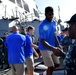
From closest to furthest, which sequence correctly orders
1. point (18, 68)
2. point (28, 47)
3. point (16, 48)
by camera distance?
point (16, 48), point (18, 68), point (28, 47)

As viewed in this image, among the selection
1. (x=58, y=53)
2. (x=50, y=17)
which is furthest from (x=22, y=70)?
(x=58, y=53)

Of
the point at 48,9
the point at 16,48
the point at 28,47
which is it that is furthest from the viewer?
the point at 28,47

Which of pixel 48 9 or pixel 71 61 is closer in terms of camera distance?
pixel 71 61

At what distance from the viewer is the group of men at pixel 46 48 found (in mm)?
Result: 3318

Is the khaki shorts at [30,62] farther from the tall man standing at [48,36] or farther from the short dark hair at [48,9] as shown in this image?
the short dark hair at [48,9]

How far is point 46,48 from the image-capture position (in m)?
6.61

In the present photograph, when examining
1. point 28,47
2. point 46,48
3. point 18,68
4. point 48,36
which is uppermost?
point 48,36

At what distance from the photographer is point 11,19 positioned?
744 inches

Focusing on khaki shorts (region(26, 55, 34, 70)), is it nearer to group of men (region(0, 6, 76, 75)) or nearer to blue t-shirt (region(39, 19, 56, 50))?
group of men (region(0, 6, 76, 75))

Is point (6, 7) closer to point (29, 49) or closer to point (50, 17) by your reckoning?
point (29, 49)

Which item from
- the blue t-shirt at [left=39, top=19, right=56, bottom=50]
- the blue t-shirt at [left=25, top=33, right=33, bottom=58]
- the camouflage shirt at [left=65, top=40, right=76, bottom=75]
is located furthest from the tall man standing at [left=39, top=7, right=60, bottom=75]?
the camouflage shirt at [left=65, top=40, right=76, bottom=75]

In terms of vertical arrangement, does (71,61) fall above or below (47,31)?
below

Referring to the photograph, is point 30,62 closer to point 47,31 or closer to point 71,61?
point 47,31

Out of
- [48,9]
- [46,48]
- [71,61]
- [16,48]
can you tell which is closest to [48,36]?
[46,48]
